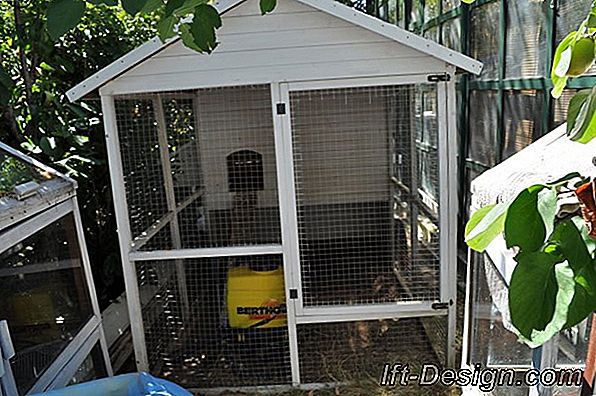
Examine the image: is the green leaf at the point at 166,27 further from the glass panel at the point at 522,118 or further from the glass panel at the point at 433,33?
the glass panel at the point at 433,33

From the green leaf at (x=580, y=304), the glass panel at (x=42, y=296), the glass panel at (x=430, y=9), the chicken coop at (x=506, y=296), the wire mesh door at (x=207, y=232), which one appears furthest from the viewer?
the glass panel at (x=430, y=9)

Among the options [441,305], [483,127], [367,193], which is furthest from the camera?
[483,127]

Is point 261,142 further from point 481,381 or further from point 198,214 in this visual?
point 481,381

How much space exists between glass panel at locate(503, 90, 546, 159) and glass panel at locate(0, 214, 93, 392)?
2470mm

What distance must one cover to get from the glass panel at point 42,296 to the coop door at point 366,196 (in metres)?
1.11

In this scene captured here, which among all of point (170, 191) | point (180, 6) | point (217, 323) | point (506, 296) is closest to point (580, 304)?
point (506, 296)

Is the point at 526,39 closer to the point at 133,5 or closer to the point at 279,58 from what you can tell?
the point at 279,58

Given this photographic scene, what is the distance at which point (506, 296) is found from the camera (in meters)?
1.11

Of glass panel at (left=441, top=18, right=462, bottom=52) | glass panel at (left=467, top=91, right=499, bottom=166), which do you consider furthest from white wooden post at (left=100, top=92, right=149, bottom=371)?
glass panel at (left=441, top=18, right=462, bottom=52)

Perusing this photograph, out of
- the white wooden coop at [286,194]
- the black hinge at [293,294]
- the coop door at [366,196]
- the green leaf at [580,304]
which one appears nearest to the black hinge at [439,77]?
the white wooden coop at [286,194]

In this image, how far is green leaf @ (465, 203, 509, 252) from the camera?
653 millimetres

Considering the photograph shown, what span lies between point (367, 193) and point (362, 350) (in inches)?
40.5

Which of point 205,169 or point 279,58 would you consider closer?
point 279,58

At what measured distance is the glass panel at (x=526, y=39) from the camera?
2542 mm
